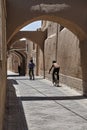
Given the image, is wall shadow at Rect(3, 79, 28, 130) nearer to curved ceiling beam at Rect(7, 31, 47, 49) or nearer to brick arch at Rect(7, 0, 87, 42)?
brick arch at Rect(7, 0, 87, 42)

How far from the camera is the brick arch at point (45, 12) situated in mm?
13047

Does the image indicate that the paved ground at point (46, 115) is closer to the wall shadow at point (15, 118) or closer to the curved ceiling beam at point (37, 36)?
the wall shadow at point (15, 118)

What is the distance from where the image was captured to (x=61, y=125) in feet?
25.0

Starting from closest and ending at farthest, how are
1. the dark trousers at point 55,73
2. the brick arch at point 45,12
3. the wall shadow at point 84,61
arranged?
the brick arch at point 45,12, the wall shadow at point 84,61, the dark trousers at point 55,73

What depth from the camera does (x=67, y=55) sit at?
17.7 meters

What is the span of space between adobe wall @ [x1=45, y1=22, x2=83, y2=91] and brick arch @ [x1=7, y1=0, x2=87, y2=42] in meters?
1.72

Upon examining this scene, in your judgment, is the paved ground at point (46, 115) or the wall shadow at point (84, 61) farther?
the wall shadow at point (84, 61)

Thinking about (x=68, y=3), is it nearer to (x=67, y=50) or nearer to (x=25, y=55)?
(x=67, y=50)

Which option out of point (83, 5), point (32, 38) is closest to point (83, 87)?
point (83, 5)

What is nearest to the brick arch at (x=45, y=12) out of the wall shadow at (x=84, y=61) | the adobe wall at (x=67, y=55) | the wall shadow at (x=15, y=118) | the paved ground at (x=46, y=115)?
the wall shadow at (x=84, y=61)

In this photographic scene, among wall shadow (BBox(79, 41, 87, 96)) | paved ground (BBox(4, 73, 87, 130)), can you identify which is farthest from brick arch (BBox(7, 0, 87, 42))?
paved ground (BBox(4, 73, 87, 130))

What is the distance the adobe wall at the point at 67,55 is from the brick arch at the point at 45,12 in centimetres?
172

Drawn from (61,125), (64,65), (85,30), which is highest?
(85,30)

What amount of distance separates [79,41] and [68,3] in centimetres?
168
